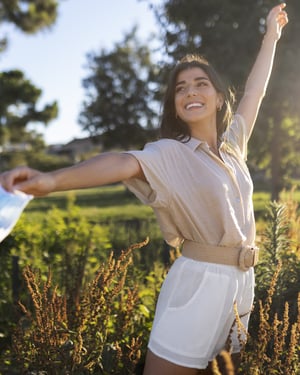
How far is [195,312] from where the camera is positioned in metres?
2.11

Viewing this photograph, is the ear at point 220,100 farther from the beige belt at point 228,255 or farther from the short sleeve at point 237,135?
the beige belt at point 228,255

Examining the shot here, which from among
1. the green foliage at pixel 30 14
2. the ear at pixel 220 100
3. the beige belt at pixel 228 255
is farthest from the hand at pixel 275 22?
the green foliage at pixel 30 14

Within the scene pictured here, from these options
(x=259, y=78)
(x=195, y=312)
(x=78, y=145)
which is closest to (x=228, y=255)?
(x=195, y=312)

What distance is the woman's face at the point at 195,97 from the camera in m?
2.32

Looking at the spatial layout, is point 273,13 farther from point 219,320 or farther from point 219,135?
point 219,320

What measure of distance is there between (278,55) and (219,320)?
32.5ft

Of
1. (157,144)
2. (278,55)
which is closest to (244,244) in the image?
(157,144)

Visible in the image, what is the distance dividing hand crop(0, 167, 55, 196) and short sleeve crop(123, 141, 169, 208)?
1.36 feet

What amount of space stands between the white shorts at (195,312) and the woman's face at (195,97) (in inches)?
21.8

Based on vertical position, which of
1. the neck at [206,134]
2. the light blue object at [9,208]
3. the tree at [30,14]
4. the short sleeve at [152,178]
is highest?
the tree at [30,14]

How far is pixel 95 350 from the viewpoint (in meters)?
2.79

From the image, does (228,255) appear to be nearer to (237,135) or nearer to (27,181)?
(237,135)

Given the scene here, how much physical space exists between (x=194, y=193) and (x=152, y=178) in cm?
17

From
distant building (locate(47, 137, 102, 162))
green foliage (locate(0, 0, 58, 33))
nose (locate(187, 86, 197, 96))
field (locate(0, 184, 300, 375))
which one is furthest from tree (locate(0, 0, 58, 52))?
nose (locate(187, 86, 197, 96))
